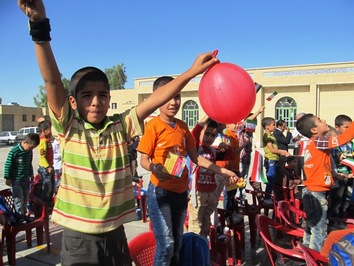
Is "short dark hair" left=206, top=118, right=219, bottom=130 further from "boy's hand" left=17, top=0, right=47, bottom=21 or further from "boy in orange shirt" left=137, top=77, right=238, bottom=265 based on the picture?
"boy's hand" left=17, top=0, right=47, bottom=21

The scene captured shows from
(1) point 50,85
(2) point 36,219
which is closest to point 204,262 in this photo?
(1) point 50,85

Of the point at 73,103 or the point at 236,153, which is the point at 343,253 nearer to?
the point at 73,103

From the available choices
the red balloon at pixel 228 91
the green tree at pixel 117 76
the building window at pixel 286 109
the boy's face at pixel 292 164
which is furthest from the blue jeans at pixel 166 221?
the green tree at pixel 117 76

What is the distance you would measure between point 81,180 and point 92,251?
1.27ft

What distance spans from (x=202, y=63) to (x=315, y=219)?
2.59 metres

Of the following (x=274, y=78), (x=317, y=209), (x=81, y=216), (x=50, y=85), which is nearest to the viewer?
(x=50, y=85)

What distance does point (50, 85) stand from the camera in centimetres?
152

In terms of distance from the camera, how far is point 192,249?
2.57 meters

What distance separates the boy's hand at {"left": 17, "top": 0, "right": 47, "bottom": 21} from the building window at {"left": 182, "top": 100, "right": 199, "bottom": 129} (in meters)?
27.6

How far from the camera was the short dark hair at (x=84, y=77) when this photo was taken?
1.68 m

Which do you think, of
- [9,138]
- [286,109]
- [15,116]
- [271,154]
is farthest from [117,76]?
[271,154]

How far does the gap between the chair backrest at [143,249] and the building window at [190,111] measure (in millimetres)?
26540

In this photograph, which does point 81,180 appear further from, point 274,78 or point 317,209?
point 274,78

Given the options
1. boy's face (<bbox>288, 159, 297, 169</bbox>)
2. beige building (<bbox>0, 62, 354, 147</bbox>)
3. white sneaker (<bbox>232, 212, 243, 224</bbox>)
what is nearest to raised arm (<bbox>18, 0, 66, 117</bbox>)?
white sneaker (<bbox>232, 212, 243, 224</bbox>)
